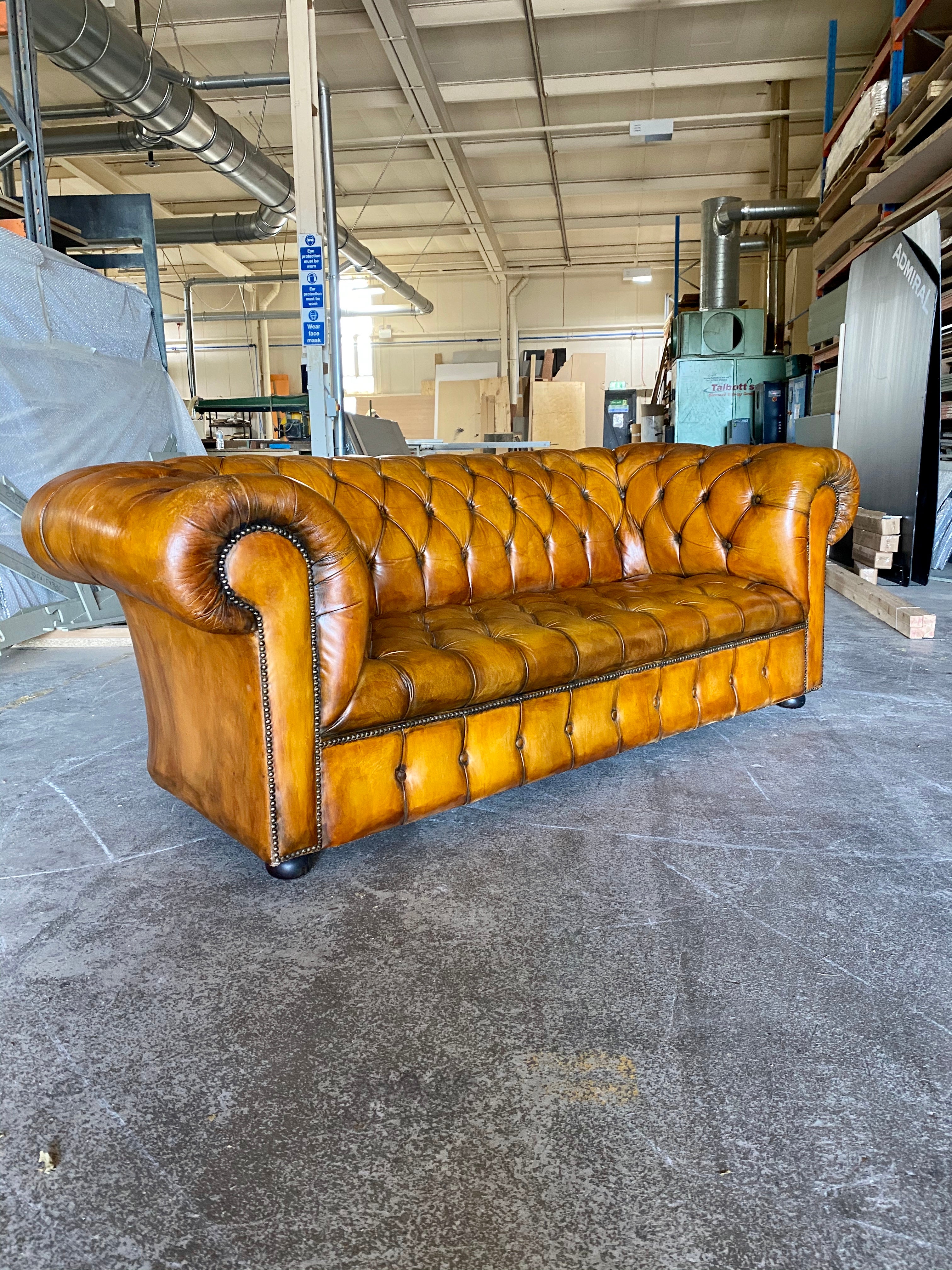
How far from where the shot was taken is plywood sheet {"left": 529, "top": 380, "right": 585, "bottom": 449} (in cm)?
1211

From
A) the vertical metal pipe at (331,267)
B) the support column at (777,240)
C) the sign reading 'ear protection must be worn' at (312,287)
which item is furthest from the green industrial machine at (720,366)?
the sign reading 'ear protection must be worn' at (312,287)

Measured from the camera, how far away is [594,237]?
13.8 m

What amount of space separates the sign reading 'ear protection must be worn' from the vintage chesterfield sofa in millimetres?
2974

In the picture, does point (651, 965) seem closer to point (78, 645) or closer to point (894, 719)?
point (894, 719)

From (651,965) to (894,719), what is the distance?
160cm

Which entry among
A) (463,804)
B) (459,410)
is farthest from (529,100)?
(463,804)

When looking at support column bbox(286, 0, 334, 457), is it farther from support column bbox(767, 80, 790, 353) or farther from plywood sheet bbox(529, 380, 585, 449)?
plywood sheet bbox(529, 380, 585, 449)

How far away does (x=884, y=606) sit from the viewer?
4.00 meters

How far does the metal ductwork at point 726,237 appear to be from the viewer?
7.98 metres

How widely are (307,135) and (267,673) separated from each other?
4.71 meters

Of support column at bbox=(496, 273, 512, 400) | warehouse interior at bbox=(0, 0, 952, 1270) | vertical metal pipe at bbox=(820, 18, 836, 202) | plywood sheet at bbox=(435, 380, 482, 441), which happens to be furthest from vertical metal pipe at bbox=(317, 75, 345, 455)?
support column at bbox=(496, 273, 512, 400)

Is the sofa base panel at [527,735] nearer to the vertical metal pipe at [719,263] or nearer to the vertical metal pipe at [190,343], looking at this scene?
the vertical metal pipe at [719,263]

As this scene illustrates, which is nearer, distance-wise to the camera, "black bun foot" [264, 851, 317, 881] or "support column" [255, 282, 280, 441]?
"black bun foot" [264, 851, 317, 881]

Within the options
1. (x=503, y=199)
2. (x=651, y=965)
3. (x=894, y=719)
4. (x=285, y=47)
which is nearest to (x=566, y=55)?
(x=285, y=47)
